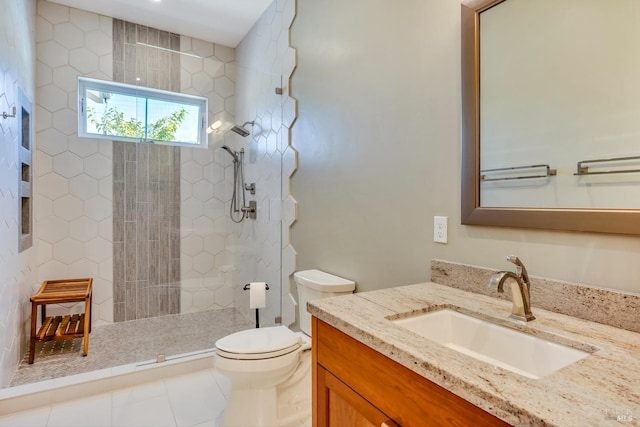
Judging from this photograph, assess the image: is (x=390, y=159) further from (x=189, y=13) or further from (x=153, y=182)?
(x=189, y=13)

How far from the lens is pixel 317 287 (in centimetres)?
181

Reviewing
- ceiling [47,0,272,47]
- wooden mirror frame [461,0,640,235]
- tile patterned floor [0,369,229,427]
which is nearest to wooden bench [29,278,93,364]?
tile patterned floor [0,369,229,427]

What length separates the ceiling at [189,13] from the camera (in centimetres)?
274

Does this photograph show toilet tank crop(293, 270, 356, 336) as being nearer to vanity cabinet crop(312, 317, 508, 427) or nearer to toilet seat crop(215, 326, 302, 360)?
toilet seat crop(215, 326, 302, 360)

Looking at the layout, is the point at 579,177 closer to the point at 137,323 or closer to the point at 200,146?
the point at 200,146

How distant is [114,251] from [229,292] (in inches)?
42.2

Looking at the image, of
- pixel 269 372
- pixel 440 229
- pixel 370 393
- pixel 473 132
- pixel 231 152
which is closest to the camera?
pixel 370 393

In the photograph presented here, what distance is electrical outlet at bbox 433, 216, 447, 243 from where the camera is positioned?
1.33 meters

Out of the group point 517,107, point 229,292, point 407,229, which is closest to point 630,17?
→ point 517,107

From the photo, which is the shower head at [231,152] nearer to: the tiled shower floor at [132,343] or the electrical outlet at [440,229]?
the tiled shower floor at [132,343]

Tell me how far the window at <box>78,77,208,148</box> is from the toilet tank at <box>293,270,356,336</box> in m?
1.81

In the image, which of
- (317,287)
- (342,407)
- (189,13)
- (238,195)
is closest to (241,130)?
(238,195)

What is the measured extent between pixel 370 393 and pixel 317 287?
0.99 m

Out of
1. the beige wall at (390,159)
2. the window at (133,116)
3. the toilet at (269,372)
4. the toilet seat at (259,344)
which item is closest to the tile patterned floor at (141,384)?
the toilet at (269,372)
